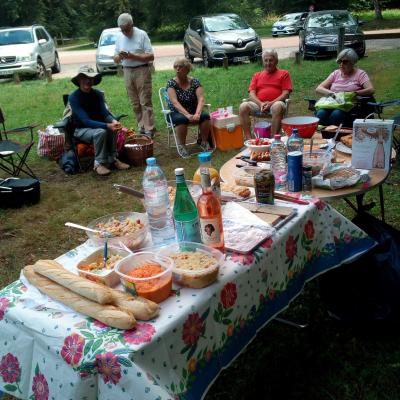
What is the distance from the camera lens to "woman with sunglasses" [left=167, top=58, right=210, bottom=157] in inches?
219

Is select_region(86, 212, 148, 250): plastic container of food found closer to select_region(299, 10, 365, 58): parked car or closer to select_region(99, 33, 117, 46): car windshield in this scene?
select_region(299, 10, 365, 58): parked car

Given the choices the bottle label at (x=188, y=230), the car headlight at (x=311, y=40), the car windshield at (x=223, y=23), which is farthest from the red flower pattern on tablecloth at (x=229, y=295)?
the car windshield at (x=223, y=23)

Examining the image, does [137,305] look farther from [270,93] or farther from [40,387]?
[270,93]

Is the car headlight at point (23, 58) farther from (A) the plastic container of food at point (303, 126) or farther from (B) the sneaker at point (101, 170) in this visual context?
(A) the plastic container of food at point (303, 126)

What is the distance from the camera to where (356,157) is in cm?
245

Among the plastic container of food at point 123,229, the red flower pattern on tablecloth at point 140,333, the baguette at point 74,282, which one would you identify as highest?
the plastic container of food at point 123,229

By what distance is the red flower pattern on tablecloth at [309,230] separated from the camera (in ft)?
6.40

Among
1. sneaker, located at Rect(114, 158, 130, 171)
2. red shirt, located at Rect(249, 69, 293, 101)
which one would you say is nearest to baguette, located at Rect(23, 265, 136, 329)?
sneaker, located at Rect(114, 158, 130, 171)

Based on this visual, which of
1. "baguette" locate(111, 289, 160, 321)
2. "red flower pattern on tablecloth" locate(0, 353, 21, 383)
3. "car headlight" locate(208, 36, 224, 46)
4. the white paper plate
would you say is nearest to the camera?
"baguette" locate(111, 289, 160, 321)

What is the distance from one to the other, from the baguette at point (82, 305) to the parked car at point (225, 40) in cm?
1133

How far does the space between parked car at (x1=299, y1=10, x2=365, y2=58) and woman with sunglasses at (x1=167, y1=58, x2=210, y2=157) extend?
7076mm

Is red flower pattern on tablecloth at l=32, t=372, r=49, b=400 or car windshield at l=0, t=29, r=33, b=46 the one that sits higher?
car windshield at l=0, t=29, r=33, b=46

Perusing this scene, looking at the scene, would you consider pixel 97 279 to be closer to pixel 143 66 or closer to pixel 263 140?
pixel 263 140

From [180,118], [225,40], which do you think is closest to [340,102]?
[180,118]
